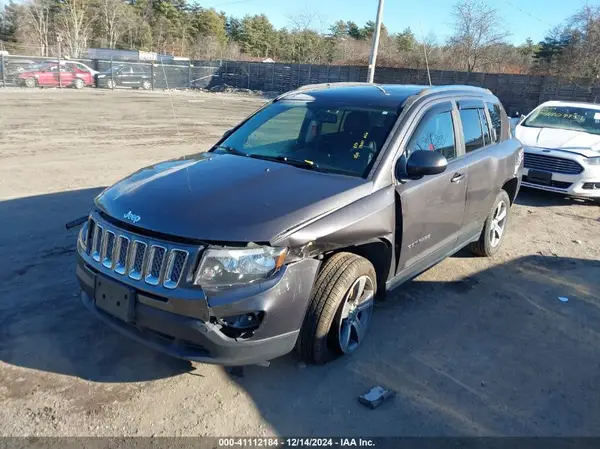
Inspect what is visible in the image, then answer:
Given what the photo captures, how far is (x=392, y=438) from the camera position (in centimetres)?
290

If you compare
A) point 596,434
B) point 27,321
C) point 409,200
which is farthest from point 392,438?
point 27,321

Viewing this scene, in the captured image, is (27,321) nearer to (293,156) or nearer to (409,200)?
(293,156)

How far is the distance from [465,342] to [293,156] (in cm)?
203

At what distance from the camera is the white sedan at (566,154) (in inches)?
325

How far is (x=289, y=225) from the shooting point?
3.00 m

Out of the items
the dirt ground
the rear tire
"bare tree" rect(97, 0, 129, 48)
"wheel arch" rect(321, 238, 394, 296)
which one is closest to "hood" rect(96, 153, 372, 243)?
"wheel arch" rect(321, 238, 394, 296)

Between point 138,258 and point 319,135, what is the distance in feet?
→ 6.23

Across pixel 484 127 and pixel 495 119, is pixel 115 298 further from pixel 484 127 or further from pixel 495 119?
pixel 495 119

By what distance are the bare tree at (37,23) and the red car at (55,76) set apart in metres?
29.9

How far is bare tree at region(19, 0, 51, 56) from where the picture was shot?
58581 mm

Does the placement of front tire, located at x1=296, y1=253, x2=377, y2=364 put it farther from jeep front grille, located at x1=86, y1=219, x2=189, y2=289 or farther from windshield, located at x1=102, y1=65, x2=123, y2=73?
windshield, located at x1=102, y1=65, x2=123, y2=73

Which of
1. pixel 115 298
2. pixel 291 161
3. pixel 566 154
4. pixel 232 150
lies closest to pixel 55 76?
pixel 566 154

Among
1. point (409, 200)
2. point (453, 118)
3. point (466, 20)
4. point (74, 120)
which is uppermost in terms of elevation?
point (466, 20)

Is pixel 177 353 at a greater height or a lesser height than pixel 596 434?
greater
